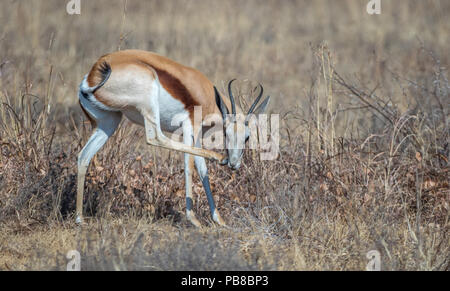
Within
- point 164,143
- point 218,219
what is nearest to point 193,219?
point 218,219

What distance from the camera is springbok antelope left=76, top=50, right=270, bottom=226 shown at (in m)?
5.75

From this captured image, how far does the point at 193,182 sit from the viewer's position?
6.70m

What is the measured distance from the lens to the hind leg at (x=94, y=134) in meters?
5.91

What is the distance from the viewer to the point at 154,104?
19.0ft

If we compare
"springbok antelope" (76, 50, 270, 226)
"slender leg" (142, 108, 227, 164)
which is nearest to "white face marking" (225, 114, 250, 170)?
"springbok antelope" (76, 50, 270, 226)

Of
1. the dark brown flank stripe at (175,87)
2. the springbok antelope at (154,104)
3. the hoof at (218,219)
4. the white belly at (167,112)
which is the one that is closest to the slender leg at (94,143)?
the springbok antelope at (154,104)

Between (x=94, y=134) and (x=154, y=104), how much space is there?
27.1 inches

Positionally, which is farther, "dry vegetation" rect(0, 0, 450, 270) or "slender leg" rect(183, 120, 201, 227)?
"slender leg" rect(183, 120, 201, 227)

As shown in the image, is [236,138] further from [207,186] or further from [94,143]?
[94,143]

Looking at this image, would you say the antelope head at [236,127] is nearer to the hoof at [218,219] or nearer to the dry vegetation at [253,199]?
the dry vegetation at [253,199]

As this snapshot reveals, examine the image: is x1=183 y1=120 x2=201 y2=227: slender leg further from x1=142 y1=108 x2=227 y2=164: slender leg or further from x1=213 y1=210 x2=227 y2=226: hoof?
x1=142 y1=108 x2=227 y2=164: slender leg

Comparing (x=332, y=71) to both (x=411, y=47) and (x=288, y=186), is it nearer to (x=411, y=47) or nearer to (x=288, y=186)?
(x=288, y=186)

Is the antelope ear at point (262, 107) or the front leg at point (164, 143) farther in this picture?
the antelope ear at point (262, 107)

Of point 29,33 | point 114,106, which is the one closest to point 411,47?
point 29,33
